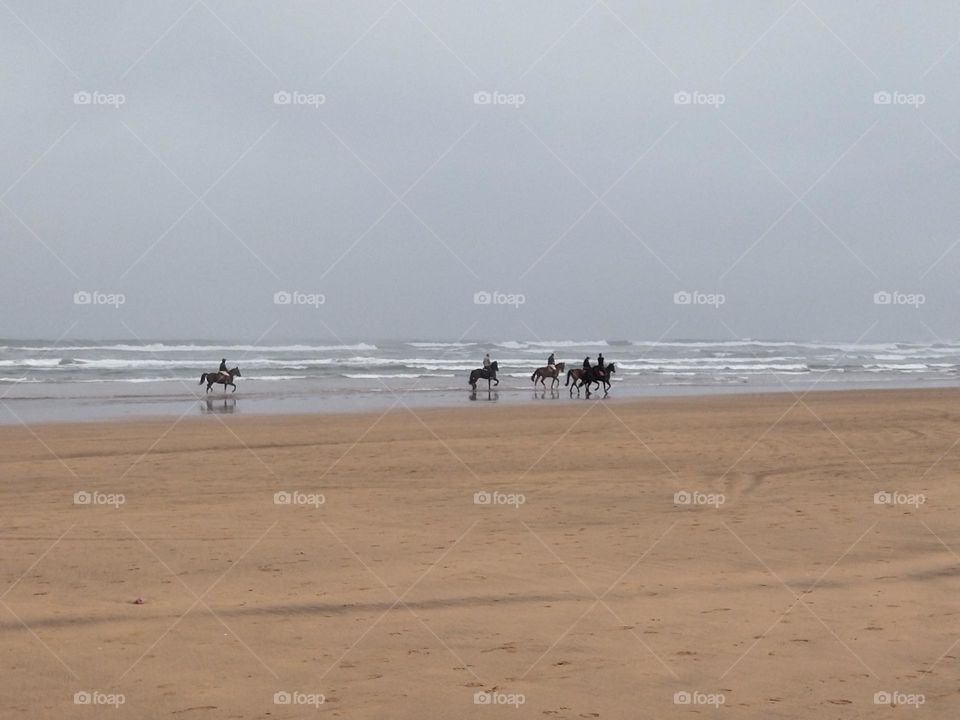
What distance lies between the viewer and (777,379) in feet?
131

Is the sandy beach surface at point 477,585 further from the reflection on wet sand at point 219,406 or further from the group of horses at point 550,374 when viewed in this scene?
the group of horses at point 550,374

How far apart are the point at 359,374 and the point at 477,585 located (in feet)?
103

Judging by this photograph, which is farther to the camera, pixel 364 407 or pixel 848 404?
pixel 848 404

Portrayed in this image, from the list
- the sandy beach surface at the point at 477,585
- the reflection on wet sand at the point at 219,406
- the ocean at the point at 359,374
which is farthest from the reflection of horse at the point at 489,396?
the sandy beach surface at the point at 477,585

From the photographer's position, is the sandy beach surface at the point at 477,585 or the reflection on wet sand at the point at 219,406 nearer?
the sandy beach surface at the point at 477,585

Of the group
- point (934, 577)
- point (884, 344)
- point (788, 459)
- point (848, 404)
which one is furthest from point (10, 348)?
point (884, 344)

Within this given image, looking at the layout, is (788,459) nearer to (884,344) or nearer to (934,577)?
(934,577)

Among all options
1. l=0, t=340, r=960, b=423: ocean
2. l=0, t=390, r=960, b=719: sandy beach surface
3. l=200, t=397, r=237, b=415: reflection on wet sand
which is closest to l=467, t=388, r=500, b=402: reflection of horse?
l=0, t=340, r=960, b=423: ocean

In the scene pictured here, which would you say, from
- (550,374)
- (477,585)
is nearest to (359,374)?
(550,374)

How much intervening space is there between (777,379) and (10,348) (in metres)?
42.2

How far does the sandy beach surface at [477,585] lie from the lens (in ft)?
15.9

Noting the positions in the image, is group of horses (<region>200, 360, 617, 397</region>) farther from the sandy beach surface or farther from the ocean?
the sandy beach surface

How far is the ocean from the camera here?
80.2 ft

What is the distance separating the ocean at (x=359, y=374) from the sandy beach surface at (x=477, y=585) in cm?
1064
